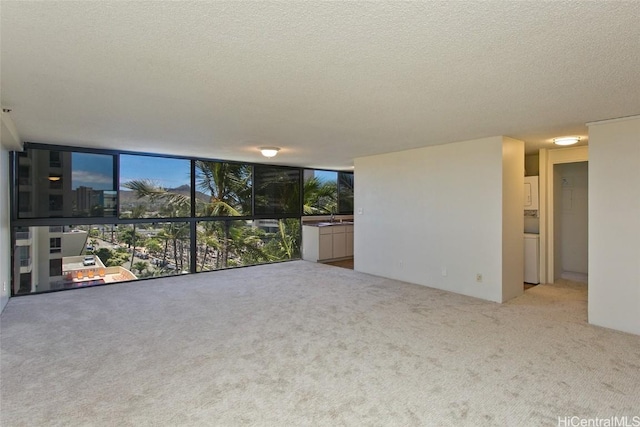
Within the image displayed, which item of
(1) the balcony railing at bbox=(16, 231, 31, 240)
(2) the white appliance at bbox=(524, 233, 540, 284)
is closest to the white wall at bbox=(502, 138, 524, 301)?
(2) the white appliance at bbox=(524, 233, 540, 284)

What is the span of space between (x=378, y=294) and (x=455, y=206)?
1674mm

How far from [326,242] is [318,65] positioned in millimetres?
5647

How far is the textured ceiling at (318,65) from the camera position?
1.56 metres

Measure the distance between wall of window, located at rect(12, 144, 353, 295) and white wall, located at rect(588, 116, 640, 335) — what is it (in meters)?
5.51

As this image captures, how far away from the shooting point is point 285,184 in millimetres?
7660

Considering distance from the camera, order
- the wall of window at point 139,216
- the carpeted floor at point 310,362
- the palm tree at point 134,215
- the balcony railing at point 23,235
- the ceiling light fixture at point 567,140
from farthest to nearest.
→ 1. the palm tree at point 134,215
2. the wall of window at point 139,216
3. the balcony railing at point 23,235
4. the ceiling light fixture at point 567,140
5. the carpeted floor at point 310,362

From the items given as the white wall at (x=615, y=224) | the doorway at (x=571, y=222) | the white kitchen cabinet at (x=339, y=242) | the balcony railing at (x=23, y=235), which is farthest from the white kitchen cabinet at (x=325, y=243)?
the balcony railing at (x=23, y=235)

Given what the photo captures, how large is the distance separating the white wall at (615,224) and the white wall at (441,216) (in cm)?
94

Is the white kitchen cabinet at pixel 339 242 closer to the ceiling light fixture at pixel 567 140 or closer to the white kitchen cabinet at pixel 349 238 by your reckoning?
the white kitchen cabinet at pixel 349 238

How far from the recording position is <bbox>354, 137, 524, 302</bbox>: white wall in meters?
4.38

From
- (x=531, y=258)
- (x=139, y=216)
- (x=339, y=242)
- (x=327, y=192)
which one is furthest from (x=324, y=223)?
(x=531, y=258)

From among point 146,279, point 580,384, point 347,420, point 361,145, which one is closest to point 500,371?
point 580,384

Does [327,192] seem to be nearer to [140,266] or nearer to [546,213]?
[140,266]

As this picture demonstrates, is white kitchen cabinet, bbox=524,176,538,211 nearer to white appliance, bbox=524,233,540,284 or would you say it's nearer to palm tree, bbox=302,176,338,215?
white appliance, bbox=524,233,540,284
